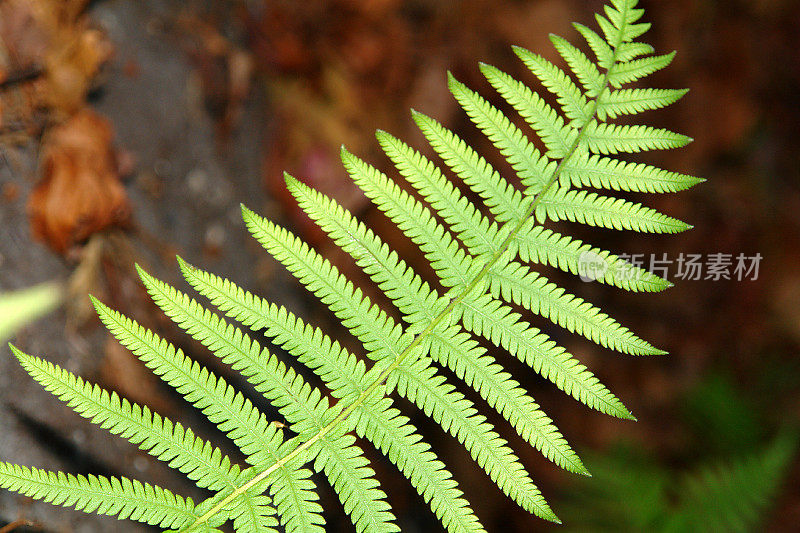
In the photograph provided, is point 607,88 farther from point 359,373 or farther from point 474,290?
point 359,373

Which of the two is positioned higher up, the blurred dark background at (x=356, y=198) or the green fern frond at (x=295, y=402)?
the blurred dark background at (x=356, y=198)

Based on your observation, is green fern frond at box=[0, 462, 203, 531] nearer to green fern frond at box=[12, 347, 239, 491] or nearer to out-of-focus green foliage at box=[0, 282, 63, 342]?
green fern frond at box=[12, 347, 239, 491]

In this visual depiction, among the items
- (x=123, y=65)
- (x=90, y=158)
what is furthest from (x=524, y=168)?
(x=123, y=65)

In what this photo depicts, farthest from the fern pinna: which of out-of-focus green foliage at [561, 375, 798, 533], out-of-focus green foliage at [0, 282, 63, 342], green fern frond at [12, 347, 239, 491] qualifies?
out-of-focus green foliage at [561, 375, 798, 533]

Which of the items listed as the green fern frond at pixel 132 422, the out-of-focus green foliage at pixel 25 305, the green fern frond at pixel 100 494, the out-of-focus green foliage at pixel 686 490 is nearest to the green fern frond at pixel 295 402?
the green fern frond at pixel 132 422

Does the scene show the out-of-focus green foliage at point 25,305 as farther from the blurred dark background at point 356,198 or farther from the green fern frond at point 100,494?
Result: the green fern frond at point 100,494
